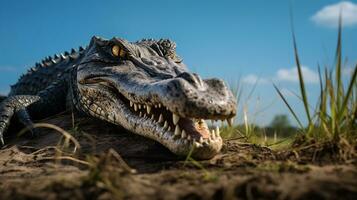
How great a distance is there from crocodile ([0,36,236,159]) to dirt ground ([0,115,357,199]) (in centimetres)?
24

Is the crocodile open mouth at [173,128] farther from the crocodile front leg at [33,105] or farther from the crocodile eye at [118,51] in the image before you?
the crocodile front leg at [33,105]

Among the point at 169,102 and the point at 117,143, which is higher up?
the point at 169,102

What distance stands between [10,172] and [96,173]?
1845 millimetres

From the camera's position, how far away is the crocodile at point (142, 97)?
3508 millimetres

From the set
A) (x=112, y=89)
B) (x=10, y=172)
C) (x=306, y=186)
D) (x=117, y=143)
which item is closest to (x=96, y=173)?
(x=306, y=186)

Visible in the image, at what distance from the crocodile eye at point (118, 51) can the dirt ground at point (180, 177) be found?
149 cm

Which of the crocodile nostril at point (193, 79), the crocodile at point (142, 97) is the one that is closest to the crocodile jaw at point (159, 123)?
the crocodile at point (142, 97)

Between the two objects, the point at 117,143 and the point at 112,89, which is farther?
the point at 112,89

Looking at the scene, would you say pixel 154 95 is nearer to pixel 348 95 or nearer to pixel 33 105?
pixel 348 95

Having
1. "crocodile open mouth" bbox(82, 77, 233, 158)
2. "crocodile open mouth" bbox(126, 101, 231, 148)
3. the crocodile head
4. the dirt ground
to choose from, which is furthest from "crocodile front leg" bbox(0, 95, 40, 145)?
"crocodile open mouth" bbox(126, 101, 231, 148)

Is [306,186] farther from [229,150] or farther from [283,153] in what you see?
[229,150]

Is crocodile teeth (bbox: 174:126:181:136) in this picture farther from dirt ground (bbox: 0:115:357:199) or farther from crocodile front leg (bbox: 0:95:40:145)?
crocodile front leg (bbox: 0:95:40:145)

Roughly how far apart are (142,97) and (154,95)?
0.28 meters

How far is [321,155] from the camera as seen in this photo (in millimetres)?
3496
